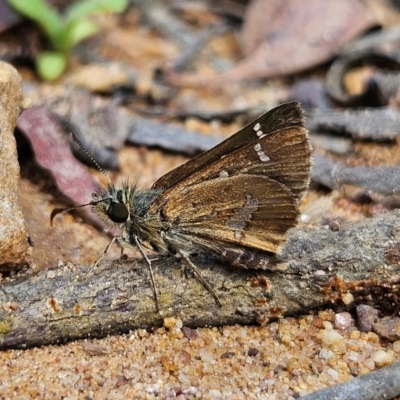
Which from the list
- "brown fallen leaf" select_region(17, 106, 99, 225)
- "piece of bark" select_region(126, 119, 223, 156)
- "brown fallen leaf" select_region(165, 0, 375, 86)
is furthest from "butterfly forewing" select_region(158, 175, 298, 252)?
"brown fallen leaf" select_region(165, 0, 375, 86)

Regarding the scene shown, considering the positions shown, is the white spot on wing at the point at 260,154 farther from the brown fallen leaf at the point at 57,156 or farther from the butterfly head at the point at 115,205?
the brown fallen leaf at the point at 57,156

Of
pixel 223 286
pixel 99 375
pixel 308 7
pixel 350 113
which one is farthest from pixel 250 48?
pixel 99 375

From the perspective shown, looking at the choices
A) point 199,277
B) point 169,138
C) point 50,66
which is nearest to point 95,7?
point 50,66

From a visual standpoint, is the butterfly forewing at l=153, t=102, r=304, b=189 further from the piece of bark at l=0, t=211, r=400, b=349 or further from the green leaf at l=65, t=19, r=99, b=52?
the green leaf at l=65, t=19, r=99, b=52

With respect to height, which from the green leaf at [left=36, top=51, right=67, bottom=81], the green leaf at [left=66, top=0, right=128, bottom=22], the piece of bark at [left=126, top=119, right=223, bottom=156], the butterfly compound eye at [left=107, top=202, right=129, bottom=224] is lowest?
the green leaf at [left=36, top=51, right=67, bottom=81]

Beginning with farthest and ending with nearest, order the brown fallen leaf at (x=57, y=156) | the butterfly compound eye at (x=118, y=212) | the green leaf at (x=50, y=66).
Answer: the green leaf at (x=50, y=66)
the brown fallen leaf at (x=57, y=156)
the butterfly compound eye at (x=118, y=212)

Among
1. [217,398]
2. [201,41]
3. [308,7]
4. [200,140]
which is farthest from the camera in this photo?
[201,41]

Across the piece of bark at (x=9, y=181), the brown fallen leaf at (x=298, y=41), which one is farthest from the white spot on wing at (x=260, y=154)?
the brown fallen leaf at (x=298, y=41)

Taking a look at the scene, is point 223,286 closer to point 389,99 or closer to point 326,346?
point 326,346
